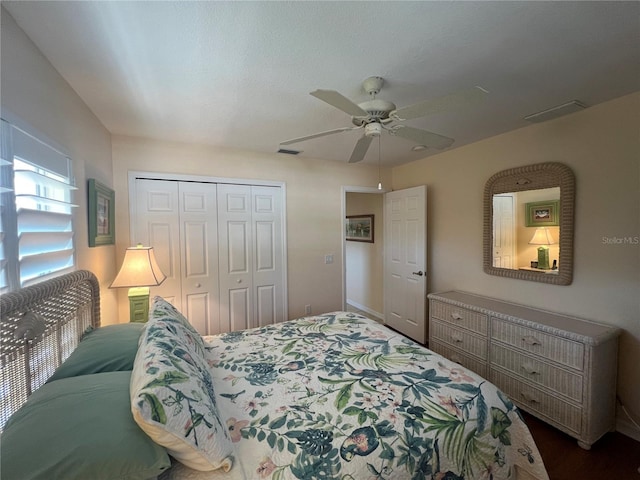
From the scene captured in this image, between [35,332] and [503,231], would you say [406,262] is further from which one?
[35,332]

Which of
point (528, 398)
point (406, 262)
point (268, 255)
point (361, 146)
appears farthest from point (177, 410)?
point (406, 262)

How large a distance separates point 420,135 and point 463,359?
7.12 feet

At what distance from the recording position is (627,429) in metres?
1.95

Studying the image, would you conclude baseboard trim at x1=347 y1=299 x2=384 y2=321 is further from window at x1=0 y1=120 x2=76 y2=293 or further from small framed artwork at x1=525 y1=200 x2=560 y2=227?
window at x1=0 y1=120 x2=76 y2=293

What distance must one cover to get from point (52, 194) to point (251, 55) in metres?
1.29

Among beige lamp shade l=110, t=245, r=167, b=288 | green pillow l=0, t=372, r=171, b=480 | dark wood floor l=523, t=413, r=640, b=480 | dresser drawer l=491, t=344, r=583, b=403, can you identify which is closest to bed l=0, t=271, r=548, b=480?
green pillow l=0, t=372, r=171, b=480

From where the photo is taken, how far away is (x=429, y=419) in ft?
3.80

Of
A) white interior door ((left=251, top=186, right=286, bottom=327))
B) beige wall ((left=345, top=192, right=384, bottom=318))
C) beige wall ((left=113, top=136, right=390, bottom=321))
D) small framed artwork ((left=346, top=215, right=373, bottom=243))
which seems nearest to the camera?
beige wall ((left=113, top=136, right=390, bottom=321))

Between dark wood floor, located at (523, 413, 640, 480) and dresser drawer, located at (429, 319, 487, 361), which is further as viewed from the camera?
dresser drawer, located at (429, 319, 487, 361)

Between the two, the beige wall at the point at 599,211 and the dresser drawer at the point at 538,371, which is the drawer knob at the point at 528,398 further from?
the beige wall at the point at 599,211

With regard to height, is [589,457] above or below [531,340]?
below

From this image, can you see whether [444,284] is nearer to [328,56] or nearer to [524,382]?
[524,382]

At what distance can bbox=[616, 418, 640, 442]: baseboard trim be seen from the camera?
6.28ft

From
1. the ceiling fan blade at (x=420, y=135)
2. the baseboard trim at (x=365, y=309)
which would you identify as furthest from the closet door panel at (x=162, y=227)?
the baseboard trim at (x=365, y=309)
